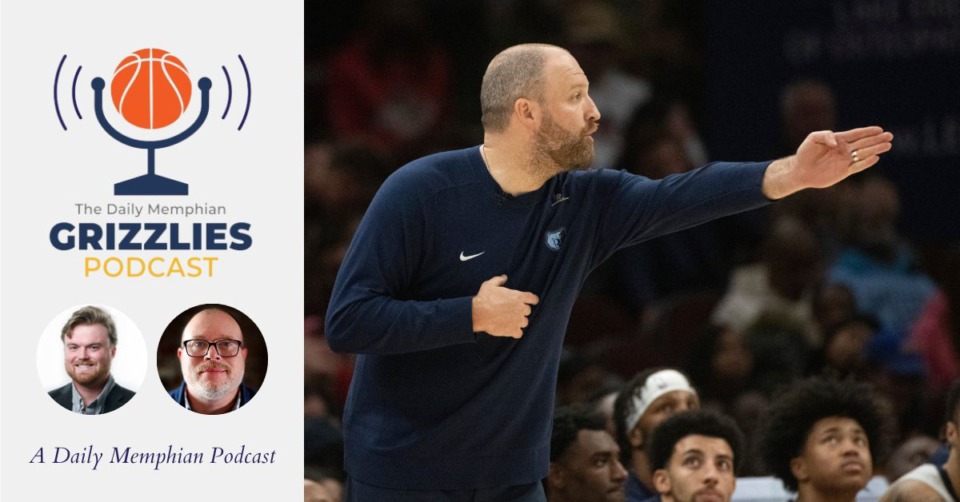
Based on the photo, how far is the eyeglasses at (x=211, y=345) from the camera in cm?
357

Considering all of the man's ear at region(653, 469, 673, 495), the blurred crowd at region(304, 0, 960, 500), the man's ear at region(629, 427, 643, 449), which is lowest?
the man's ear at region(653, 469, 673, 495)

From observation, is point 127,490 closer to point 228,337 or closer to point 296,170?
point 228,337

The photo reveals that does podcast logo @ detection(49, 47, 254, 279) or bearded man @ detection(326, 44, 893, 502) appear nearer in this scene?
podcast logo @ detection(49, 47, 254, 279)

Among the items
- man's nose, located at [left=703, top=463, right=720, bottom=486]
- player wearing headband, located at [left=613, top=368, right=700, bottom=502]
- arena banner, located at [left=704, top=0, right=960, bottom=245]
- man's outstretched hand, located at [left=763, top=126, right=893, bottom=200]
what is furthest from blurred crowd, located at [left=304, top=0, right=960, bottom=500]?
man's outstretched hand, located at [left=763, top=126, right=893, bottom=200]

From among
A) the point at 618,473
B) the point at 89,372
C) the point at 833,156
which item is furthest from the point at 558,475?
the point at 89,372

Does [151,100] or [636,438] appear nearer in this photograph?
[151,100]

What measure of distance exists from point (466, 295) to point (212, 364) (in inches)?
25.3

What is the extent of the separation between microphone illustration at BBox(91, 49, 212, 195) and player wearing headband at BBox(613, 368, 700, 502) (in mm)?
2911

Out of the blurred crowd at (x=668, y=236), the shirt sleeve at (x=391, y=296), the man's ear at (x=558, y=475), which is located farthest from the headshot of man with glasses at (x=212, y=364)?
the blurred crowd at (x=668, y=236)

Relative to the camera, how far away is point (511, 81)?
3.90 m

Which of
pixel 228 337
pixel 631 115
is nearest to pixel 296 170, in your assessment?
pixel 228 337

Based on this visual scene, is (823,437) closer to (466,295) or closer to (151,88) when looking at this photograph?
(466,295)

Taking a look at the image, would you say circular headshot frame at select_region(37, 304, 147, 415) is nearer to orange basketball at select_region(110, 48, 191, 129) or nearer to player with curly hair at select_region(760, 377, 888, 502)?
orange basketball at select_region(110, 48, 191, 129)

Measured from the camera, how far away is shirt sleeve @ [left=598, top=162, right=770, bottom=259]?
3.86 meters
